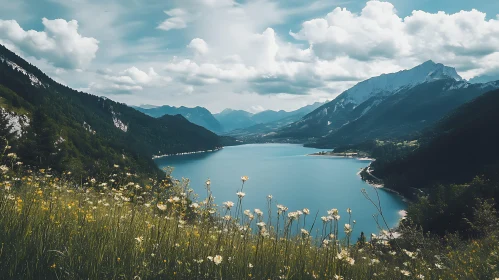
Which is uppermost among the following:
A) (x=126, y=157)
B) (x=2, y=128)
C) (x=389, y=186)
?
(x=2, y=128)

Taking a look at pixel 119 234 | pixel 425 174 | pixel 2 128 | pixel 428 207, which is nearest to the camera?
pixel 119 234

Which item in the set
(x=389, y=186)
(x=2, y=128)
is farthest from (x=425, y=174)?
(x=2, y=128)

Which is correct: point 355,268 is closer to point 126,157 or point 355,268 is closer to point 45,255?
point 45,255

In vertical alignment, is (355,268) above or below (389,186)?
above

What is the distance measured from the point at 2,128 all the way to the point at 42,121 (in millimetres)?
22474

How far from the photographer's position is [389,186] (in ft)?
588

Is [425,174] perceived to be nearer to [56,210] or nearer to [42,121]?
[42,121]

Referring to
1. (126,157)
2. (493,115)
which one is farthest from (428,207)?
(126,157)

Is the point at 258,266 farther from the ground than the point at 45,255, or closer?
closer

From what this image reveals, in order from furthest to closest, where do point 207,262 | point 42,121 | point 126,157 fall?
point 126,157
point 42,121
point 207,262

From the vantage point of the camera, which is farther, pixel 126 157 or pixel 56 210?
pixel 126 157

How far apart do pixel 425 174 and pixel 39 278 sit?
193184mm

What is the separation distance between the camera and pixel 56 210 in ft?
19.7

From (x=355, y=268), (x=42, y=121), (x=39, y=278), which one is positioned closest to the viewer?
(x=39, y=278)
